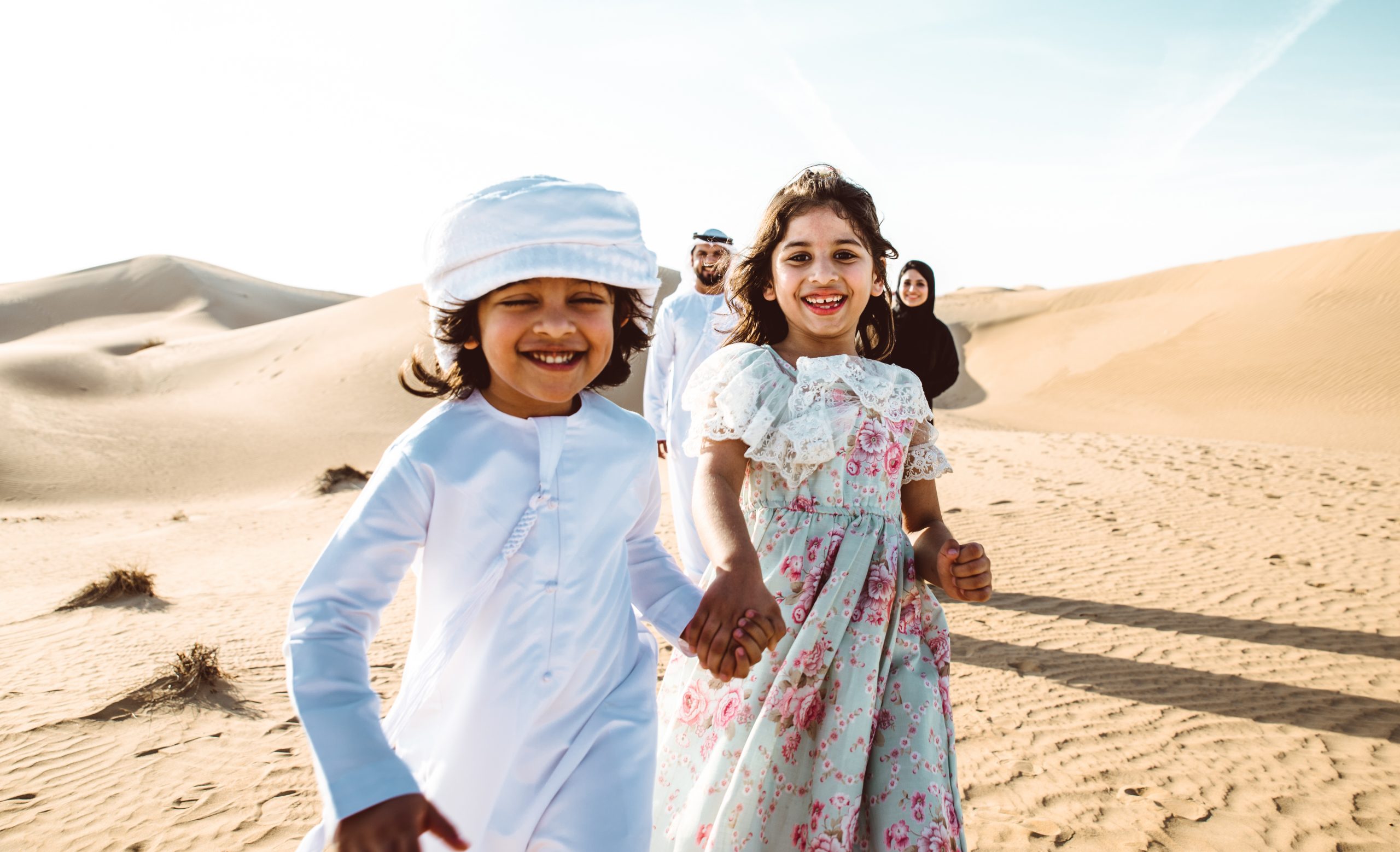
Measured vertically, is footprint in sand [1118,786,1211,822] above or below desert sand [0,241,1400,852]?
below

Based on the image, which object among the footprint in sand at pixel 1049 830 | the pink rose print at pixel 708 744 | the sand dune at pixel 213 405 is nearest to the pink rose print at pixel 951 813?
the pink rose print at pixel 708 744

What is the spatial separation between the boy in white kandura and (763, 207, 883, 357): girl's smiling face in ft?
2.30

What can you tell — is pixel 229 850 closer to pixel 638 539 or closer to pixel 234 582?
pixel 638 539

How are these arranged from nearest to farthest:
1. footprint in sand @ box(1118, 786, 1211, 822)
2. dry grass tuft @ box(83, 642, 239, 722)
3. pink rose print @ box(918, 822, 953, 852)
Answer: pink rose print @ box(918, 822, 953, 852) < footprint in sand @ box(1118, 786, 1211, 822) < dry grass tuft @ box(83, 642, 239, 722)

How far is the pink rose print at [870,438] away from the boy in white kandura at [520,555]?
0.65 meters

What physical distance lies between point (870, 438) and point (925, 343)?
4.00m

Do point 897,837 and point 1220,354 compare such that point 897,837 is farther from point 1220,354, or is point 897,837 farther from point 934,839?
point 1220,354

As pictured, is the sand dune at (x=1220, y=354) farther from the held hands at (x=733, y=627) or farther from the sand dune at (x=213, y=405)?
the held hands at (x=733, y=627)

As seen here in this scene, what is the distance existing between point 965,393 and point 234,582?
29346mm

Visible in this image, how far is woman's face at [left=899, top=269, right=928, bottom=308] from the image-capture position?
6277 millimetres

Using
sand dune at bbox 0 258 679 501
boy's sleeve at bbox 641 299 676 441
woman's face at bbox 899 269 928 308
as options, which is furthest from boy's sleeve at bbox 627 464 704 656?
sand dune at bbox 0 258 679 501

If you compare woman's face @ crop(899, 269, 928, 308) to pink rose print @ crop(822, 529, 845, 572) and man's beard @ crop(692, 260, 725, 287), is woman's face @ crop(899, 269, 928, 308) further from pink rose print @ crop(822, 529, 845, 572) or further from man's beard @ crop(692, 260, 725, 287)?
pink rose print @ crop(822, 529, 845, 572)

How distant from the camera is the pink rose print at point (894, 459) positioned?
2398 millimetres

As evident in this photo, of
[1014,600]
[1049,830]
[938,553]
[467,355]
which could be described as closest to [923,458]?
[938,553]
